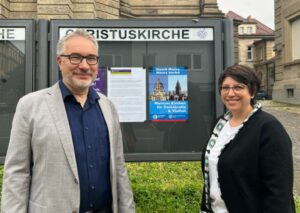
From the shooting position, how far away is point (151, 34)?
3770 millimetres

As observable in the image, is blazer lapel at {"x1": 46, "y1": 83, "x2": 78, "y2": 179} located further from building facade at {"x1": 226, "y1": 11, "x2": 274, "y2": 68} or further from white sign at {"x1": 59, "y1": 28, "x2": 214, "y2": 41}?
building facade at {"x1": 226, "y1": 11, "x2": 274, "y2": 68}

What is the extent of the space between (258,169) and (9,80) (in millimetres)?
2662

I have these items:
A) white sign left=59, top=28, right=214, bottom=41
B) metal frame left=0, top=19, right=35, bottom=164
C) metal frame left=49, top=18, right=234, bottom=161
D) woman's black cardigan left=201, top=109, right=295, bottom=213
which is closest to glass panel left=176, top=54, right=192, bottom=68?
white sign left=59, top=28, right=214, bottom=41

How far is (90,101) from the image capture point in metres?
2.36

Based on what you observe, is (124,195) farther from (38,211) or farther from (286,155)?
(286,155)

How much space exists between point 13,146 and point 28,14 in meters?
14.7

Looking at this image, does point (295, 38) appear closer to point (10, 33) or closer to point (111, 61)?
point (111, 61)

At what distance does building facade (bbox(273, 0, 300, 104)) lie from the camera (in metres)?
23.7

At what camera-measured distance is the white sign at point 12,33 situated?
3.67 metres

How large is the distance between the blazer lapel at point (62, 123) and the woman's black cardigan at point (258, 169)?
36.3 inches

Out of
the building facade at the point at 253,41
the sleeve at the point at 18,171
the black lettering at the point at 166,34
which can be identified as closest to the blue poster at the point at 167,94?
the black lettering at the point at 166,34

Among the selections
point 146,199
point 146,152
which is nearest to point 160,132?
point 146,152

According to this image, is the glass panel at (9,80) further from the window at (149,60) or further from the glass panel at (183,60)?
the glass panel at (183,60)

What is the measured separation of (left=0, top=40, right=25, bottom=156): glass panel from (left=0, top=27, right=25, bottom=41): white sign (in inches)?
1.6
